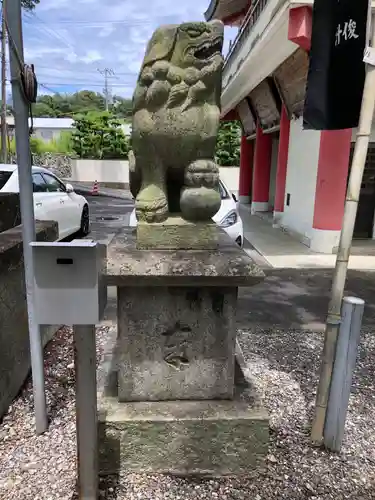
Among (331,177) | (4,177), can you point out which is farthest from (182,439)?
(331,177)

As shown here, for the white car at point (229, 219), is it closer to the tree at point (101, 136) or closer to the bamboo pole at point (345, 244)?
the bamboo pole at point (345, 244)

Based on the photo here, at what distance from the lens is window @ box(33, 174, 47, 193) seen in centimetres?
640

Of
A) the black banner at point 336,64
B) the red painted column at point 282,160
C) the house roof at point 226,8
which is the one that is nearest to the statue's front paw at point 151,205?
the black banner at point 336,64

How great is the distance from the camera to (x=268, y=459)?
7.07 ft

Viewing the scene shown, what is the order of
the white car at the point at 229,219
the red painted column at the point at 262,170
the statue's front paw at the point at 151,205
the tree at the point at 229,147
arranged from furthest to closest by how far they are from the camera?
the tree at the point at 229,147, the red painted column at the point at 262,170, the white car at the point at 229,219, the statue's front paw at the point at 151,205

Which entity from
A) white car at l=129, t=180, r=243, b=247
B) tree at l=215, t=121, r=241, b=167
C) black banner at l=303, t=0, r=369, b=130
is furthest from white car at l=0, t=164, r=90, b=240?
tree at l=215, t=121, r=241, b=167

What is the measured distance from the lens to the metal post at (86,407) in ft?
5.09

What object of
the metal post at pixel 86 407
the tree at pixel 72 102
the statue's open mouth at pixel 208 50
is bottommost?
the metal post at pixel 86 407

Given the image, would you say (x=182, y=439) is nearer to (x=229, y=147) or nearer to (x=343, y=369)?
(x=343, y=369)

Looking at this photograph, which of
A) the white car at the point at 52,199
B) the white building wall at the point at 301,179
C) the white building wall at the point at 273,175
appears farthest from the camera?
the white building wall at the point at 273,175

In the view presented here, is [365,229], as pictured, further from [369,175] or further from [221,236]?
[221,236]

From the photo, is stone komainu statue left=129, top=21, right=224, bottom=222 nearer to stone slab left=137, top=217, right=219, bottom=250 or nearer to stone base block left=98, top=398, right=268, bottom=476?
stone slab left=137, top=217, right=219, bottom=250

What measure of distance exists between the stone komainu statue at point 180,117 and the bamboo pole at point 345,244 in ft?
2.20

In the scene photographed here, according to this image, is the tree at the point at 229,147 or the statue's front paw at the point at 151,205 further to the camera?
the tree at the point at 229,147
